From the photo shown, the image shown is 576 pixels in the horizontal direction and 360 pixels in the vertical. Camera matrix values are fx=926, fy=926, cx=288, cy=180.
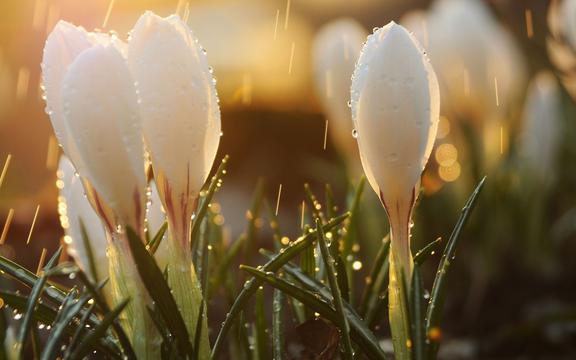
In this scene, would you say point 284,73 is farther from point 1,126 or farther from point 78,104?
point 78,104

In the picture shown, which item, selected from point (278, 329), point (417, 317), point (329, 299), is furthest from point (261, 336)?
point (417, 317)

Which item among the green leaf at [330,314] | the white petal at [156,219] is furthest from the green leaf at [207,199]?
the green leaf at [330,314]

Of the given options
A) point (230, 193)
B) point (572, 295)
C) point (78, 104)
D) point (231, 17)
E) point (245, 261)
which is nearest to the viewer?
point (78, 104)

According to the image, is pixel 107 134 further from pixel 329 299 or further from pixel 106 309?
pixel 329 299

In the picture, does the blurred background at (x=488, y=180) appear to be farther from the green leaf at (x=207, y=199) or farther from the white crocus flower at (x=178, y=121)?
the white crocus flower at (x=178, y=121)

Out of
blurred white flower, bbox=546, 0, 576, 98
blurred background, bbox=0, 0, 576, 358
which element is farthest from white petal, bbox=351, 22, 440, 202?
blurred white flower, bbox=546, 0, 576, 98

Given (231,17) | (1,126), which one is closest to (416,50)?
(1,126)
